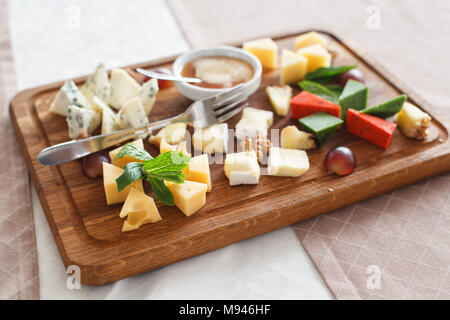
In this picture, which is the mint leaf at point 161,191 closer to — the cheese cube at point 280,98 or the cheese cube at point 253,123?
the cheese cube at point 253,123

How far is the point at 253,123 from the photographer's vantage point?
6.43 ft

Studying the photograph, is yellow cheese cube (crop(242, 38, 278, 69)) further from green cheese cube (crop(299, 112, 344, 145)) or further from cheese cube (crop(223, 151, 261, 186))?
cheese cube (crop(223, 151, 261, 186))

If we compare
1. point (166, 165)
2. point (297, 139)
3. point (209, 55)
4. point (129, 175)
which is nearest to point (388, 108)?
point (297, 139)

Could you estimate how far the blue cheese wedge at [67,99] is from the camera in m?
1.98

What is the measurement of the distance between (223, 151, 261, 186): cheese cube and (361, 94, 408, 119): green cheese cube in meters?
0.59

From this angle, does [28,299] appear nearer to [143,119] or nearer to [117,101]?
[143,119]

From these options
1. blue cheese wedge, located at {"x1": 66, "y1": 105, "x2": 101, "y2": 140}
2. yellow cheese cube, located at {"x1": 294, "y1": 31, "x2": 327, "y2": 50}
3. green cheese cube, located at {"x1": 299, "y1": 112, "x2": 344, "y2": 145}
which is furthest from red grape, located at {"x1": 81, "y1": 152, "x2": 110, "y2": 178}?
yellow cheese cube, located at {"x1": 294, "y1": 31, "x2": 327, "y2": 50}

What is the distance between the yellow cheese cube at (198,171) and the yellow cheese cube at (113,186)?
172 mm

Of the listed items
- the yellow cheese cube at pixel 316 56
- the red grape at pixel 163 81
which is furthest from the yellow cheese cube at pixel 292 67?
the red grape at pixel 163 81

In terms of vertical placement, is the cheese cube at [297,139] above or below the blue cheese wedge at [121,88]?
below

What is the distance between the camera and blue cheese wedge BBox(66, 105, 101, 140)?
188cm

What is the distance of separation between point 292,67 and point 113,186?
1.07 metres
